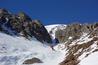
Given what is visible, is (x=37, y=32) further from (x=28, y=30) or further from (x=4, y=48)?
(x=4, y=48)

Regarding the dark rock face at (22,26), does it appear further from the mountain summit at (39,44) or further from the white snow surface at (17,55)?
the white snow surface at (17,55)

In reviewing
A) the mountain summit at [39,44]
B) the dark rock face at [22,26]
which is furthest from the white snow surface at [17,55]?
the dark rock face at [22,26]

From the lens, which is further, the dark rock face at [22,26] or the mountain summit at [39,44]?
the dark rock face at [22,26]

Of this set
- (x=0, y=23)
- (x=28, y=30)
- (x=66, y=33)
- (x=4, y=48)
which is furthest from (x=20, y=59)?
(x=66, y=33)

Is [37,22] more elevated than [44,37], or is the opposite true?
[37,22]

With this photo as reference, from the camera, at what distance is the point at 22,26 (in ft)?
405

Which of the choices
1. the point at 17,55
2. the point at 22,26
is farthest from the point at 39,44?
the point at 17,55

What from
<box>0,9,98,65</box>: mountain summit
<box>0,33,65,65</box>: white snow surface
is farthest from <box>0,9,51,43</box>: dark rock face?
<box>0,33,65,65</box>: white snow surface

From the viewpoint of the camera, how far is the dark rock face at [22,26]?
362 feet

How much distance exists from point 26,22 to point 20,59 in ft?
228

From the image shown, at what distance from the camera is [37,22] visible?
467 feet

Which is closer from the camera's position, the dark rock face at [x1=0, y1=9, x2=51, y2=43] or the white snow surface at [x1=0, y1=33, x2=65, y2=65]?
the white snow surface at [x1=0, y1=33, x2=65, y2=65]

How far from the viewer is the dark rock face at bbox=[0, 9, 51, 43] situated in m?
110

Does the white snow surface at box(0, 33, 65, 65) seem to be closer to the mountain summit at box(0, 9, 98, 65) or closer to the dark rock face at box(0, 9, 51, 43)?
the mountain summit at box(0, 9, 98, 65)
